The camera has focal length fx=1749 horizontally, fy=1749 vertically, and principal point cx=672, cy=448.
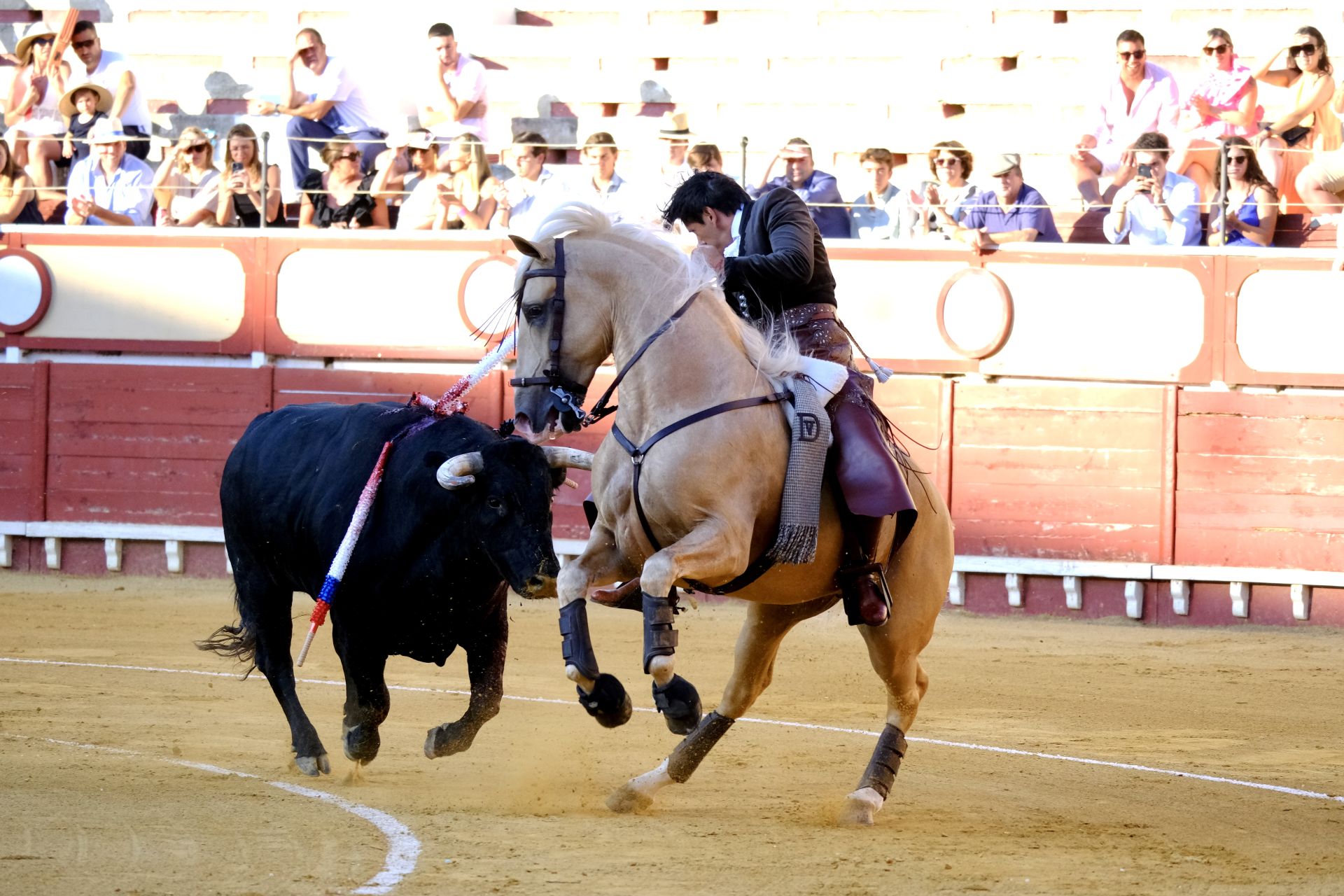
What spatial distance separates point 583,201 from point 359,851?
1858mm

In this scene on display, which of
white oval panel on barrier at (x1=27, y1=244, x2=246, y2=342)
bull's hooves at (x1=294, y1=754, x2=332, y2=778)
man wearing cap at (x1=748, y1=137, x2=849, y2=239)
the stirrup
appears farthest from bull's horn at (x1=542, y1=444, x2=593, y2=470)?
white oval panel on barrier at (x1=27, y1=244, x2=246, y2=342)

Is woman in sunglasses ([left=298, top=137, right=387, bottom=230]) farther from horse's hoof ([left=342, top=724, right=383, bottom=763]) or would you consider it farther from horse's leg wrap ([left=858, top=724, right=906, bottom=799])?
horse's leg wrap ([left=858, top=724, right=906, bottom=799])

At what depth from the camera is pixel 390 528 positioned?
5.78 meters

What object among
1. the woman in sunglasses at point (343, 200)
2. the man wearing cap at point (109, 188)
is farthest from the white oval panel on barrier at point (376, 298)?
the man wearing cap at point (109, 188)

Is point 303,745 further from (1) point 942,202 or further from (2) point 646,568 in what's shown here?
(1) point 942,202

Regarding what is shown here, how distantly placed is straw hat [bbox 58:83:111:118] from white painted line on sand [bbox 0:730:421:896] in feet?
25.3

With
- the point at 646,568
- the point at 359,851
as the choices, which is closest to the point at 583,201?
the point at 646,568

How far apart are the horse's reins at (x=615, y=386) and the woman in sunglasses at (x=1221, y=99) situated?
6.87 meters

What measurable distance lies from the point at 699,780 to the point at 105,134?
7.98 m

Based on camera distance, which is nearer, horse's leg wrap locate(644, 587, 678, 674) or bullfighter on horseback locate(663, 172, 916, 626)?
horse's leg wrap locate(644, 587, 678, 674)

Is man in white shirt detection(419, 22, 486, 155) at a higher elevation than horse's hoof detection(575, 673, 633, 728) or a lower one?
higher

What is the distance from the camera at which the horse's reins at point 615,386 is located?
4680 mm

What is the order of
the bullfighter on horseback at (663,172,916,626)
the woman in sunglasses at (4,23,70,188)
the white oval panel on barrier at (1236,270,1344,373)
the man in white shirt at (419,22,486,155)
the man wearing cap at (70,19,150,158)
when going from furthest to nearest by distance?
the woman in sunglasses at (4,23,70,188)
the man wearing cap at (70,19,150,158)
the man in white shirt at (419,22,486,155)
the white oval panel on barrier at (1236,270,1344,373)
the bullfighter on horseback at (663,172,916,626)

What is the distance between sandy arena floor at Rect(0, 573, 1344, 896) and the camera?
448 cm
